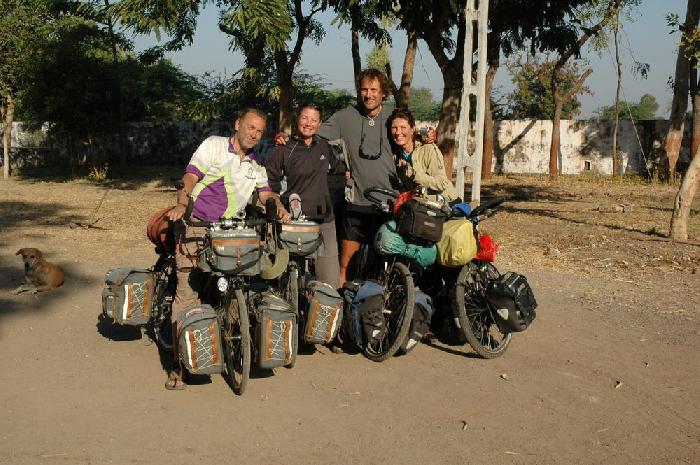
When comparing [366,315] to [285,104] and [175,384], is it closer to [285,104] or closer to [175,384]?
[175,384]

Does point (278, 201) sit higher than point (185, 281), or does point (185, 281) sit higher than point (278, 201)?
point (278, 201)

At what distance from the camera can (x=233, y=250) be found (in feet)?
17.2

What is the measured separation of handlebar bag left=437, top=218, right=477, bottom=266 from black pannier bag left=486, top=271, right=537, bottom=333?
304mm

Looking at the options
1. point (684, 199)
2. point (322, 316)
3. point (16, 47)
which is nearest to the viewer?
point (322, 316)

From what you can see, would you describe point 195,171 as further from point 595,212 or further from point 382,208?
point 595,212

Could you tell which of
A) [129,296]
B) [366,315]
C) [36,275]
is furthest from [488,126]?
[129,296]

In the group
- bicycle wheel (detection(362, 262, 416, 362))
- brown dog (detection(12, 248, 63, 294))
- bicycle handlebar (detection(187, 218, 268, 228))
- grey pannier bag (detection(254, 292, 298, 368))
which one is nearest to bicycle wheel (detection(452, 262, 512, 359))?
bicycle wheel (detection(362, 262, 416, 362))

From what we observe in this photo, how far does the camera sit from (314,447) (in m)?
4.55

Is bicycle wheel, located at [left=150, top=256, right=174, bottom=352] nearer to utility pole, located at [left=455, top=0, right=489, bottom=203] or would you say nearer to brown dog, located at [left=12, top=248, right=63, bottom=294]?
brown dog, located at [left=12, top=248, right=63, bottom=294]

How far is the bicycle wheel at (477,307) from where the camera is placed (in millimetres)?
6164

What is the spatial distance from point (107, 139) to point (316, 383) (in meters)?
30.2

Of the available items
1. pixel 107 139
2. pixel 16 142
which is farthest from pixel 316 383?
pixel 16 142

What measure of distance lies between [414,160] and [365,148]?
414 mm

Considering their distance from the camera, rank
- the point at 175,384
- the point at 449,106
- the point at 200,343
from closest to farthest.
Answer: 1. the point at 200,343
2. the point at 175,384
3. the point at 449,106
